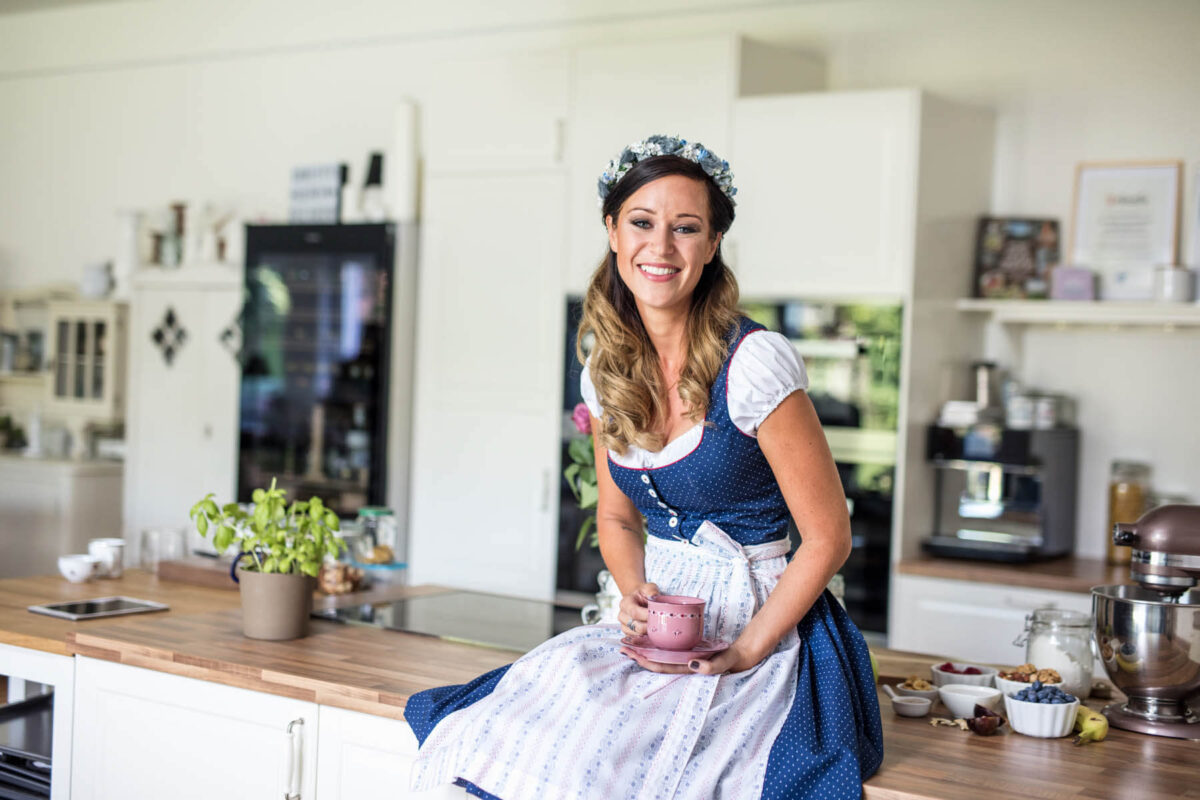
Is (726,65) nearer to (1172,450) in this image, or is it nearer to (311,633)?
(1172,450)

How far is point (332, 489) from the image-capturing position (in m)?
5.04

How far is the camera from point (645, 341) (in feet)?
6.67

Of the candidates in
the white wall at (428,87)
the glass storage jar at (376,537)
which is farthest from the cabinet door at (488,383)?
the glass storage jar at (376,537)

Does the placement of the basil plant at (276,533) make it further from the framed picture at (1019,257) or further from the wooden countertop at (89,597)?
the framed picture at (1019,257)

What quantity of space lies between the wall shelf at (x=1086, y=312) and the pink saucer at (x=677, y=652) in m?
2.60

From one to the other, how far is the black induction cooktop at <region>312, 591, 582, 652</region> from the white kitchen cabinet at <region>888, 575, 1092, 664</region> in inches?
57.7

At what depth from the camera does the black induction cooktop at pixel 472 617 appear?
8.04 feet

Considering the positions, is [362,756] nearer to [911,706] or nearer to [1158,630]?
[911,706]

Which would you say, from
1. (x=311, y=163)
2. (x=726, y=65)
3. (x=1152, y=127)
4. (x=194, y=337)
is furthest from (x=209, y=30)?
(x=1152, y=127)

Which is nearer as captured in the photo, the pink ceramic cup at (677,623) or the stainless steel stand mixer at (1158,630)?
the pink ceramic cup at (677,623)

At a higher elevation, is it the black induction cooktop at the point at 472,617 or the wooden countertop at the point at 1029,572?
the black induction cooktop at the point at 472,617

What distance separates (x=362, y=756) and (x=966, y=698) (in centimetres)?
98

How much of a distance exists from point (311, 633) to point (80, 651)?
423mm

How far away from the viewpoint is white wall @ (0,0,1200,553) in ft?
13.5
